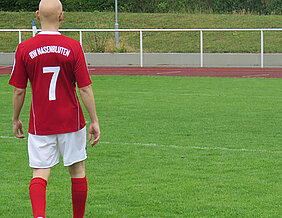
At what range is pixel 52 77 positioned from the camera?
4.95 metres

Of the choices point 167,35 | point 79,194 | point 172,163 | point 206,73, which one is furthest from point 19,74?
point 167,35

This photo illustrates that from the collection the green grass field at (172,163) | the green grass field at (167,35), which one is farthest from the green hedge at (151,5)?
the green grass field at (172,163)

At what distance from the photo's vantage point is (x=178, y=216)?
5891mm

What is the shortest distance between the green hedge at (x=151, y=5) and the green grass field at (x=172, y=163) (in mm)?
39093

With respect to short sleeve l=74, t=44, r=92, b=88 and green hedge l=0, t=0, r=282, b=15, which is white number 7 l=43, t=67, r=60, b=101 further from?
green hedge l=0, t=0, r=282, b=15

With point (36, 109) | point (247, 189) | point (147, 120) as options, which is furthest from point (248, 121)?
point (36, 109)

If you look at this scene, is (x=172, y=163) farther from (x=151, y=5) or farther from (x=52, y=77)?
(x=151, y=5)

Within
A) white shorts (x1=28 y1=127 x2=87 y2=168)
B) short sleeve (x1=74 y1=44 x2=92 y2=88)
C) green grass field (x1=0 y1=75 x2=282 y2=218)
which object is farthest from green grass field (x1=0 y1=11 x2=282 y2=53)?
short sleeve (x1=74 y1=44 x2=92 y2=88)

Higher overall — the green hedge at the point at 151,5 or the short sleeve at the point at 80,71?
the green hedge at the point at 151,5

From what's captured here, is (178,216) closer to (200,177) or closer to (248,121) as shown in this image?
(200,177)

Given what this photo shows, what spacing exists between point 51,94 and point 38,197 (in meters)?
0.77

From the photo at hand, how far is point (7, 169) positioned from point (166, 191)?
7.43 feet

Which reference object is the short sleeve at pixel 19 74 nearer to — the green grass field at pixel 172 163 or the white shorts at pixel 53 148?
the white shorts at pixel 53 148

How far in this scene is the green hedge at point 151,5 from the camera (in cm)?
5422
